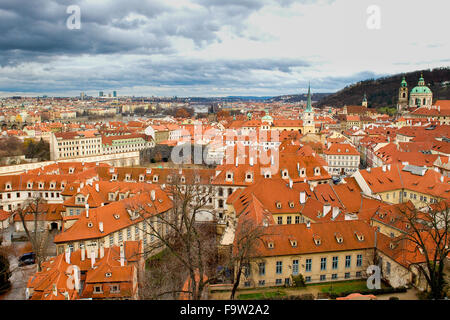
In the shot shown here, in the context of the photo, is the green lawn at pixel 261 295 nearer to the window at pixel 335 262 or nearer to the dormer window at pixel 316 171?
the window at pixel 335 262

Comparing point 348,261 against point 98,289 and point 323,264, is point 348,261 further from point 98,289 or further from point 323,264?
Result: point 98,289

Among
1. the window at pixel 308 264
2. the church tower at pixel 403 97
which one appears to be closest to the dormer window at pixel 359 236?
the window at pixel 308 264

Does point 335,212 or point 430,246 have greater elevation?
point 335,212

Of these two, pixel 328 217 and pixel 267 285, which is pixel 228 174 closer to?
pixel 328 217

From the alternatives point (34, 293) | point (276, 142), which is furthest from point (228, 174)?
point (276, 142)

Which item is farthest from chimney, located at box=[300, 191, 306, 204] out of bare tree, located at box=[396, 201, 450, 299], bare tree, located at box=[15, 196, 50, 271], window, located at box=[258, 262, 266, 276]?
bare tree, located at box=[15, 196, 50, 271]

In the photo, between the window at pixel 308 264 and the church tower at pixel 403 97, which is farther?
the church tower at pixel 403 97

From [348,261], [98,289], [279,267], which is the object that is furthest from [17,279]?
[348,261]
